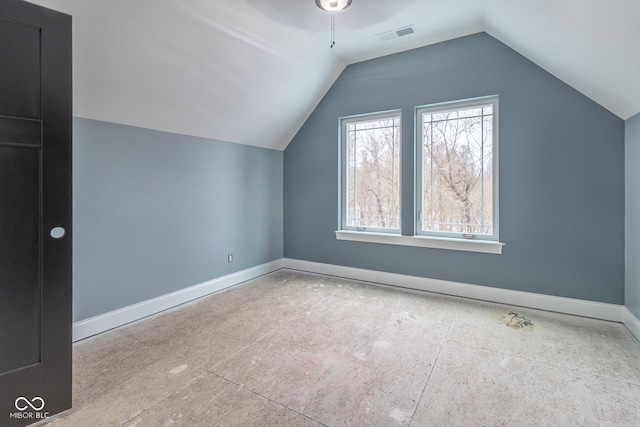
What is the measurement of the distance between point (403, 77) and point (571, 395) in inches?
135

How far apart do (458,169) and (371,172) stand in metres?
1.10

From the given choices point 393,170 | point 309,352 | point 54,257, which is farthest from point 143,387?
point 393,170

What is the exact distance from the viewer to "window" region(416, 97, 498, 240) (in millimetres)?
3344

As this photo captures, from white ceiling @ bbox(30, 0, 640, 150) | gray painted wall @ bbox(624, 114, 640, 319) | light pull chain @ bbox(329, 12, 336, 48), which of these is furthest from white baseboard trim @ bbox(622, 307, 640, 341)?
light pull chain @ bbox(329, 12, 336, 48)

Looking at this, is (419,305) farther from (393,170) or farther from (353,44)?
(353,44)

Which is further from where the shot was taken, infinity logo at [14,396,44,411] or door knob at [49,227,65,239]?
door knob at [49,227,65,239]

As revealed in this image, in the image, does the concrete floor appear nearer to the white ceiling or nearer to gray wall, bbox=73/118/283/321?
gray wall, bbox=73/118/283/321

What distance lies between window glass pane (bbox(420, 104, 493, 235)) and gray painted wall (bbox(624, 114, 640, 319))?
42.0 inches

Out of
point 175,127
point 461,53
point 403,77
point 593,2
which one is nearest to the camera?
point 593,2

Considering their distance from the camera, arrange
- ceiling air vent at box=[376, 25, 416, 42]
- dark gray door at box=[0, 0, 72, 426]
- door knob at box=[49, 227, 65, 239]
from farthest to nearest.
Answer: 1. ceiling air vent at box=[376, 25, 416, 42]
2. door knob at box=[49, 227, 65, 239]
3. dark gray door at box=[0, 0, 72, 426]

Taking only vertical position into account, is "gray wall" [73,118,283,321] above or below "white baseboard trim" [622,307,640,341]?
above

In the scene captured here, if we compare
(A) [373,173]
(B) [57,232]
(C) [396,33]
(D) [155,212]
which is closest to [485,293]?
(A) [373,173]

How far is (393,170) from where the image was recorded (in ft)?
12.9

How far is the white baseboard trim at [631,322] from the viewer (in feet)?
8.05
